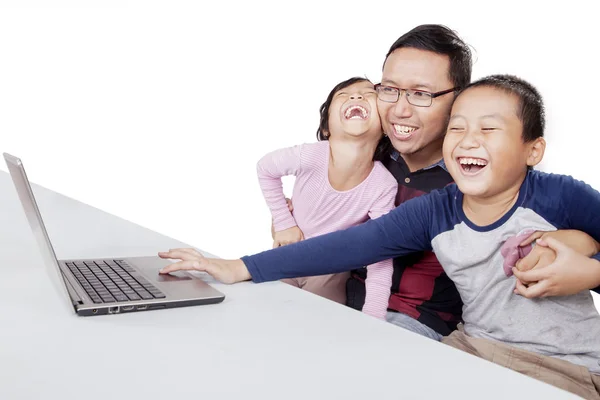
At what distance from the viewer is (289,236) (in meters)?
1.82

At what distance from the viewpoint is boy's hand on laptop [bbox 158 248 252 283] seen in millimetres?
1196

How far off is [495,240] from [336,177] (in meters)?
0.59

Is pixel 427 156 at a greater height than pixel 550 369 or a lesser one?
greater

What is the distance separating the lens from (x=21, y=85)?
4.32m

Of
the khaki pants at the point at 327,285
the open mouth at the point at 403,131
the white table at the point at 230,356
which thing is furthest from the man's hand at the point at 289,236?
the white table at the point at 230,356

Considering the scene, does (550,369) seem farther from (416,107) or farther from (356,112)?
(356,112)

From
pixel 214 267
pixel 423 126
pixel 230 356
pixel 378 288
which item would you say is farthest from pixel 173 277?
pixel 423 126

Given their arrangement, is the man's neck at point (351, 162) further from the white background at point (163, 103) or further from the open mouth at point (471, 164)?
the white background at point (163, 103)

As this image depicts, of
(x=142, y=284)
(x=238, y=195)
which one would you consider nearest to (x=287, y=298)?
(x=142, y=284)

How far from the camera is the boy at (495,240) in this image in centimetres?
121

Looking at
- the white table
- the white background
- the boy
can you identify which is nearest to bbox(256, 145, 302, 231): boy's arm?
the boy

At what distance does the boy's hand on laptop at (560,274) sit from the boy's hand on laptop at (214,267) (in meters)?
0.51

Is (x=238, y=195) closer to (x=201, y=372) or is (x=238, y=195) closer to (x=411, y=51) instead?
(x=411, y=51)

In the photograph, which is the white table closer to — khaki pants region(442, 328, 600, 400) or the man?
khaki pants region(442, 328, 600, 400)
